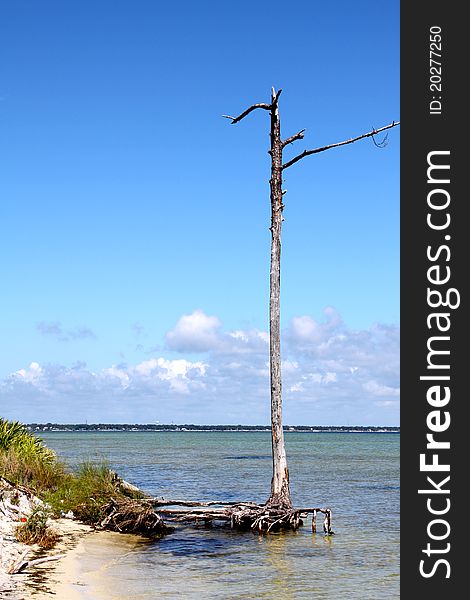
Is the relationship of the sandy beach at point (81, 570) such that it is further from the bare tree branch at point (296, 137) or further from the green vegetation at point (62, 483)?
the bare tree branch at point (296, 137)

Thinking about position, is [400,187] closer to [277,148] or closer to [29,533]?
[29,533]

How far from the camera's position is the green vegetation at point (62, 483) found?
18.8 m

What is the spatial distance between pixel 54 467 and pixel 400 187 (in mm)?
15266

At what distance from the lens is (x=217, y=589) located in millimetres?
13562

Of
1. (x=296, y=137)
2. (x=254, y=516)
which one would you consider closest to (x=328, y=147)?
(x=296, y=137)

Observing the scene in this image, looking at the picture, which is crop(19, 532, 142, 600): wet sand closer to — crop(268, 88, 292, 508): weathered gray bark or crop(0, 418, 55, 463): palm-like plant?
crop(268, 88, 292, 508): weathered gray bark

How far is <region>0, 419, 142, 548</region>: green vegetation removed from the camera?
18.8 meters

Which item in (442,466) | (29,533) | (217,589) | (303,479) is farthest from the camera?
(303,479)

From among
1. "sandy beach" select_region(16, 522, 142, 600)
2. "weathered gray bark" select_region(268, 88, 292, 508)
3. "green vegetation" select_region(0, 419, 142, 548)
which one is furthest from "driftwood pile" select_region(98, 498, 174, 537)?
"weathered gray bark" select_region(268, 88, 292, 508)

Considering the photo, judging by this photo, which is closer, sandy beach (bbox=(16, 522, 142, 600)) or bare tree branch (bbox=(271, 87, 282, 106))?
sandy beach (bbox=(16, 522, 142, 600))

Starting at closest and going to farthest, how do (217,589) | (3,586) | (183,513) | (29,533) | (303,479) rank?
(3,586) → (217,589) → (29,533) → (183,513) → (303,479)

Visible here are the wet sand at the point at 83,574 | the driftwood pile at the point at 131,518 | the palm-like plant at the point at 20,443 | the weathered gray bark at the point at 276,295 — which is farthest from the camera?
the palm-like plant at the point at 20,443

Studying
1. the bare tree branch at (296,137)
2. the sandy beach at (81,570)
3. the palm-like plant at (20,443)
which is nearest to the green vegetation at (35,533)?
the sandy beach at (81,570)

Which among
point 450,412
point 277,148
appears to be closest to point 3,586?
point 450,412
